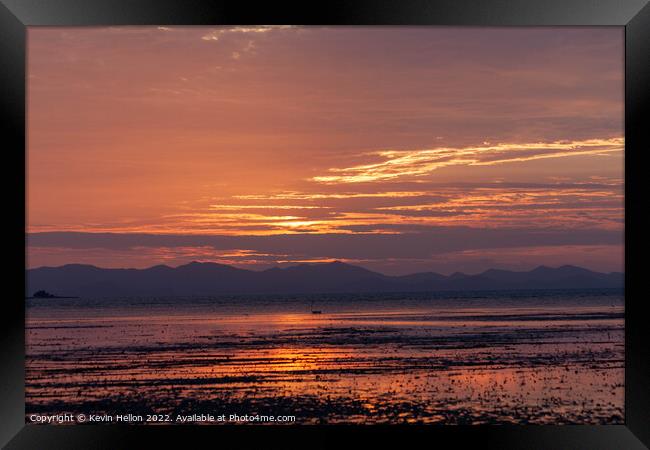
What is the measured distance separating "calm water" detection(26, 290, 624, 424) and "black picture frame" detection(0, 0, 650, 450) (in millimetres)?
4934

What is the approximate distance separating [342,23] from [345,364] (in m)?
11.2

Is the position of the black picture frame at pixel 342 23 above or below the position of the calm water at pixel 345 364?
above

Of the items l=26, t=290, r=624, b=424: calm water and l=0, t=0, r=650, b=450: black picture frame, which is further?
l=26, t=290, r=624, b=424: calm water

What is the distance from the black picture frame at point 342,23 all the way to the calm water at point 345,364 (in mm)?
4934

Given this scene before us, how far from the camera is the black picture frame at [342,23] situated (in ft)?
8.53

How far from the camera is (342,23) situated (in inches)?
104

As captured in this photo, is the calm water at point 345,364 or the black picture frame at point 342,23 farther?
the calm water at point 345,364

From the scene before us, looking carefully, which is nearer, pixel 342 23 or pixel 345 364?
pixel 342 23

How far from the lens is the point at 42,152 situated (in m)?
22.5

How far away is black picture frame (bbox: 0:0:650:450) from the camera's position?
2600mm

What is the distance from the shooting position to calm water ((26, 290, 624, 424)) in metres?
8.59

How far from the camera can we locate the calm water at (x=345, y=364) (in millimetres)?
8594

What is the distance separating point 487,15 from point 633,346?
1183mm

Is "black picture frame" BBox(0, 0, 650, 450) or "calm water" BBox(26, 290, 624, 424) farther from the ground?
"black picture frame" BBox(0, 0, 650, 450)
